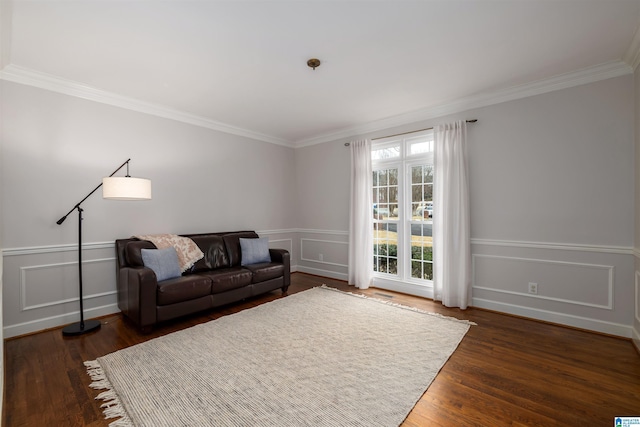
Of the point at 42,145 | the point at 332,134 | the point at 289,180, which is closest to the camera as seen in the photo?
the point at 42,145

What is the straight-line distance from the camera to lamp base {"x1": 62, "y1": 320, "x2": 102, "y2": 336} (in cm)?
293

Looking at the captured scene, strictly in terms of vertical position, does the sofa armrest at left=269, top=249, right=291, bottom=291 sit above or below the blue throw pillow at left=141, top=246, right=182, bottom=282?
below

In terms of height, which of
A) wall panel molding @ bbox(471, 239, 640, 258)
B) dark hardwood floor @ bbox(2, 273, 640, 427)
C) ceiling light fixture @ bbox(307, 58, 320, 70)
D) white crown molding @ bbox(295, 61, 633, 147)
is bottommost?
dark hardwood floor @ bbox(2, 273, 640, 427)

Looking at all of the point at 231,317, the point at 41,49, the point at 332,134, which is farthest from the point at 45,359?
the point at 332,134

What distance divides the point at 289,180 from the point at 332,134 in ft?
4.38

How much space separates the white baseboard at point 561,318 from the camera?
2.86 metres

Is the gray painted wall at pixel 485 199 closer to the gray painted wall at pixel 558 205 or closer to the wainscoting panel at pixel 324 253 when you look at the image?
the gray painted wall at pixel 558 205

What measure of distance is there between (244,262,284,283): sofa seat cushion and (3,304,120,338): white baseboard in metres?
1.75

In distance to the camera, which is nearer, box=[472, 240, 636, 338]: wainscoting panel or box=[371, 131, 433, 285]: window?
box=[472, 240, 636, 338]: wainscoting panel

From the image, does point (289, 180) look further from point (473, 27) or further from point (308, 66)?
point (473, 27)

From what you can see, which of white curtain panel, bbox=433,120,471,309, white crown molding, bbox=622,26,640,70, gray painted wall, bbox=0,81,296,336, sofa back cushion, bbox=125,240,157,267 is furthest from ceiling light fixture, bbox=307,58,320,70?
sofa back cushion, bbox=125,240,157,267

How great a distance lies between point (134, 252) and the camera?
332 centimetres

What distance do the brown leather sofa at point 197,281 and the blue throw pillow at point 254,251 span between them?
0.11m

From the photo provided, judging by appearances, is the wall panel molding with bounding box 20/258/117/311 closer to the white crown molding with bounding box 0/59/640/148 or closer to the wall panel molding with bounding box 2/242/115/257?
the wall panel molding with bounding box 2/242/115/257
